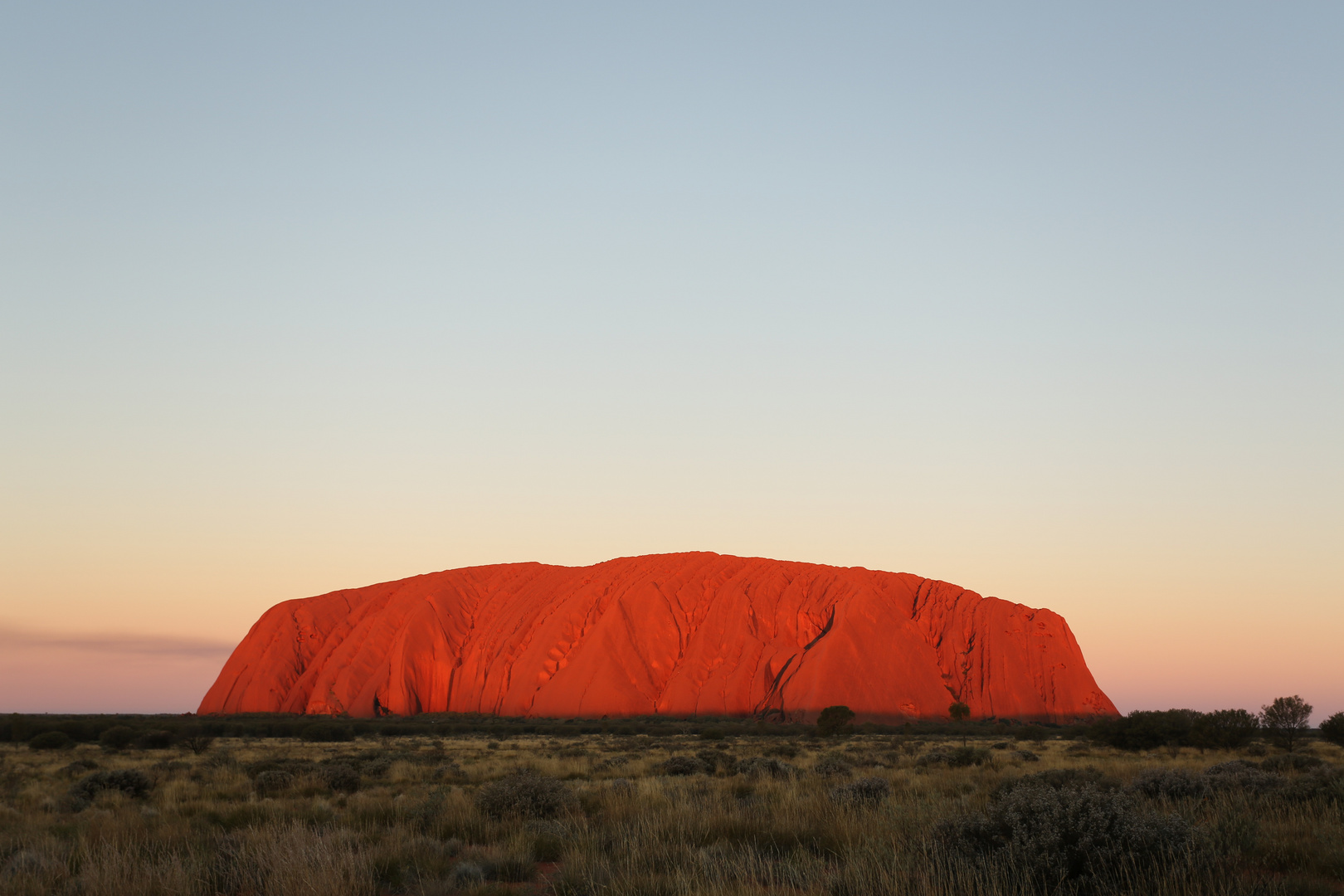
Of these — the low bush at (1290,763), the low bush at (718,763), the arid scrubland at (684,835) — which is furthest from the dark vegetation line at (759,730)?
the arid scrubland at (684,835)

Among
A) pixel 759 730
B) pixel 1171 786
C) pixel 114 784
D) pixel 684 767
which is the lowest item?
pixel 759 730

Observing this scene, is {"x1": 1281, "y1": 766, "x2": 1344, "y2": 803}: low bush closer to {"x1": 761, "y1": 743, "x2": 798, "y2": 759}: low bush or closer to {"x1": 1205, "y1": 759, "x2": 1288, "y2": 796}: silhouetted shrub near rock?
{"x1": 1205, "y1": 759, "x2": 1288, "y2": 796}: silhouetted shrub near rock

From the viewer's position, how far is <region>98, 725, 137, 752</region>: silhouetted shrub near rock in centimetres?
3431

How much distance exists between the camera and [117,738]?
3506 centimetres

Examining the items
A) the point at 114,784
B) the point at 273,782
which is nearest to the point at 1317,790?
the point at 273,782

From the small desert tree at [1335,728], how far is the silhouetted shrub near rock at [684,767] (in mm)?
26485

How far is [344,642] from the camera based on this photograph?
89.0 meters

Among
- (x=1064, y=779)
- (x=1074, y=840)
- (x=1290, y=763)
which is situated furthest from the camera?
(x=1290, y=763)

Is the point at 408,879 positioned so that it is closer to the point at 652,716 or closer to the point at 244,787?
the point at 244,787

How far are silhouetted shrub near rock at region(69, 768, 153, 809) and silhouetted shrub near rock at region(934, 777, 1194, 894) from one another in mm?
16382

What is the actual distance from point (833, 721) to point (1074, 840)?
46.8 m

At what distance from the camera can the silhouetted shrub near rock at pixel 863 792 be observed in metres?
12.4

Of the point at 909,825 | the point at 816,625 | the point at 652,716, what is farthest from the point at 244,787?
the point at 816,625

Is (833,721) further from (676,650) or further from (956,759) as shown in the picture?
(676,650)
